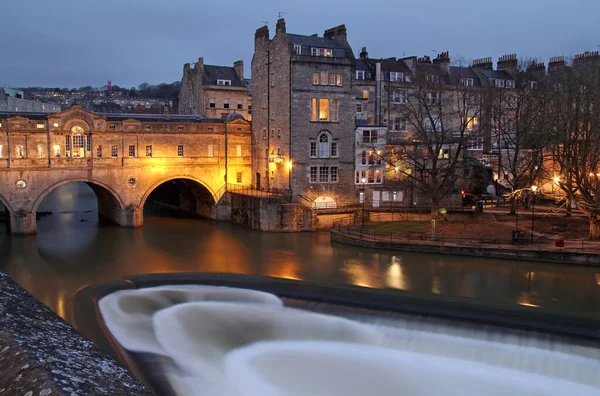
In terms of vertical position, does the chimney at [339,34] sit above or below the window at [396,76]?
above

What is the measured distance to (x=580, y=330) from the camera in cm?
1817

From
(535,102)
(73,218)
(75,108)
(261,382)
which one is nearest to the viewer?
(261,382)

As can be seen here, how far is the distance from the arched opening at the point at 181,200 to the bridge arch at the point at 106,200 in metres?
1.83

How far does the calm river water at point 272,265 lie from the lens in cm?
2253

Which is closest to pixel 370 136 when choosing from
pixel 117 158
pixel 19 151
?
pixel 117 158

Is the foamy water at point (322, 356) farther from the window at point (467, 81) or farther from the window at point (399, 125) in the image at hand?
the window at point (467, 81)

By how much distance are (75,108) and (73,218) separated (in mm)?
10987

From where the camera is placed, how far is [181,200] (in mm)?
50250

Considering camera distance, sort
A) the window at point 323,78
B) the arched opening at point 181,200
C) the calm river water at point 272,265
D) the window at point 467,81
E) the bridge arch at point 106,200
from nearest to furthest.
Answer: the calm river water at point 272,265 < the bridge arch at point 106,200 < the window at point 323,78 < the arched opening at point 181,200 < the window at point 467,81

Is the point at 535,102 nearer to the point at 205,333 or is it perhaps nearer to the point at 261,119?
the point at 261,119

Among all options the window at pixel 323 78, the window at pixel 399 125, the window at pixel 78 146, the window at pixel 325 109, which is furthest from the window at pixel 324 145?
the window at pixel 78 146

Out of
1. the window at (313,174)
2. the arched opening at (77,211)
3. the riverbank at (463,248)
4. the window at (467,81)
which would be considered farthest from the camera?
the window at (467,81)

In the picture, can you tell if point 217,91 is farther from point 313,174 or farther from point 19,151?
point 19,151

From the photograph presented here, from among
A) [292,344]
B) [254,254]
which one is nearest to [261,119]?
[254,254]
